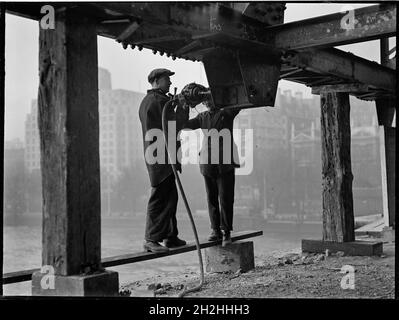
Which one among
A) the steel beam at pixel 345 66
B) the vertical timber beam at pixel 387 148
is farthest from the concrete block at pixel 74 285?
the vertical timber beam at pixel 387 148

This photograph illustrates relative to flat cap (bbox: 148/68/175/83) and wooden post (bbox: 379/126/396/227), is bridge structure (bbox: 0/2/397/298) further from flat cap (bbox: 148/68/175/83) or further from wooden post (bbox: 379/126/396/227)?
wooden post (bbox: 379/126/396/227)

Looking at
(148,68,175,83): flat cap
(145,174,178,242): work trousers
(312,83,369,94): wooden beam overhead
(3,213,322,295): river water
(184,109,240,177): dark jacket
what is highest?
(312,83,369,94): wooden beam overhead

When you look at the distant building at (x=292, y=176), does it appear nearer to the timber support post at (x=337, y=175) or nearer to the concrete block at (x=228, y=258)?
the timber support post at (x=337, y=175)

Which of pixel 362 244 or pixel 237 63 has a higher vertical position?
pixel 237 63

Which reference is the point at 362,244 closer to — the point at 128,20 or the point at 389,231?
the point at 389,231

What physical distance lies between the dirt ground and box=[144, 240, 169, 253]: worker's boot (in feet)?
1.77

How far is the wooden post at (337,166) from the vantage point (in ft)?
27.7

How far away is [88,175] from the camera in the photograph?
14.2 feet

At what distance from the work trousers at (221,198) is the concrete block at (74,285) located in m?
3.01

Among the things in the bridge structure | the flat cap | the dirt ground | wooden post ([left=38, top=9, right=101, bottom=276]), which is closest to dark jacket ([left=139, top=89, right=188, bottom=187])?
the flat cap

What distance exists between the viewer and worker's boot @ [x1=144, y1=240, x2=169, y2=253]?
5742 mm
